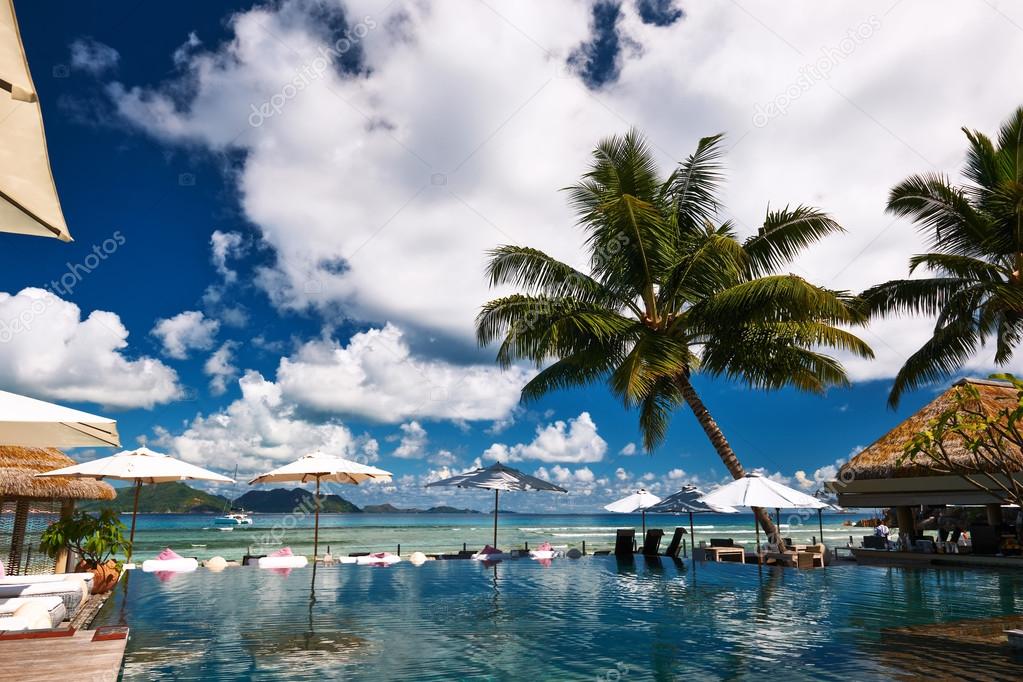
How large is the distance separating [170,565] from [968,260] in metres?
21.0

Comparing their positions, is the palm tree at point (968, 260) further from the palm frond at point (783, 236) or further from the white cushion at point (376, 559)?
the white cushion at point (376, 559)

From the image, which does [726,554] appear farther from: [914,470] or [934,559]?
[914,470]

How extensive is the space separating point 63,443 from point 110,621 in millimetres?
3437

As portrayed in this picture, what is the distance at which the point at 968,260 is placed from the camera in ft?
51.6

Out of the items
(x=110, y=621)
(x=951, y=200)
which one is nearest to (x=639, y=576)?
(x=110, y=621)

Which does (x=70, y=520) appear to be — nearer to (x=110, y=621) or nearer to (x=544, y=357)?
(x=110, y=621)

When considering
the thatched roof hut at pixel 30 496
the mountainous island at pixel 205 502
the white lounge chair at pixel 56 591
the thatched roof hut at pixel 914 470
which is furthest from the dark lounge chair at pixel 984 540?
the mountainous island at pixel 205 502

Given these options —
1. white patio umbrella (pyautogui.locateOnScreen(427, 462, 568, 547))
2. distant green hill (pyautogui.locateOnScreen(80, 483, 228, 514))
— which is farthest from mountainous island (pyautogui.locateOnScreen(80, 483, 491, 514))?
white patio umbrella (pyautogui.locateOnScreen(427, 462, 568, 547))

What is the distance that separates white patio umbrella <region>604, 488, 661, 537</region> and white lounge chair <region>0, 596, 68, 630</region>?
51.5ft

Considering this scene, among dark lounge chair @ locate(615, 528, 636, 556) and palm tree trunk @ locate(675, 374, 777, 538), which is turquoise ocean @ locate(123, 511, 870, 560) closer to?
dark lounge chair @ locate(615, 528, 636, 556)

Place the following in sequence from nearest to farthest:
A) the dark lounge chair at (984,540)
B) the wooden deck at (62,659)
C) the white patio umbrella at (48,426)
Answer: the wooden deck at (62,659) < the white patio umbrella at (48,426) < the dark lounge chair at (984,540)

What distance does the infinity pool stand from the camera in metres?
6.70

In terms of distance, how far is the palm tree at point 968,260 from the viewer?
616 inches

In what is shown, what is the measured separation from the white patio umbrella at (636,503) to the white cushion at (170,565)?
11929 mm
